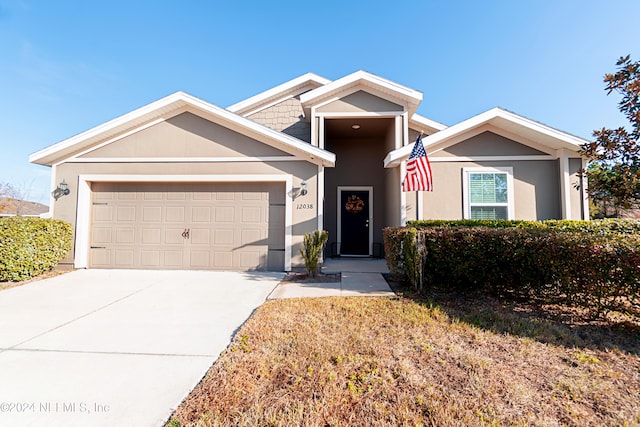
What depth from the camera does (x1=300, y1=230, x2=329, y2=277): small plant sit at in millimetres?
6480

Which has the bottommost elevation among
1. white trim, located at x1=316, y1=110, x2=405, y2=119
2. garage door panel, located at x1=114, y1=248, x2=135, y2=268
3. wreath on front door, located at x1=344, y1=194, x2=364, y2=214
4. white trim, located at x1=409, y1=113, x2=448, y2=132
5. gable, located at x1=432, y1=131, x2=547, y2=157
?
garage door panel, located at x1=114, y1=248, x2=135, y2=268

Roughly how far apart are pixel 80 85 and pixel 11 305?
1358cm

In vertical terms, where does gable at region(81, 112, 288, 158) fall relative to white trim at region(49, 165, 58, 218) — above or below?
above

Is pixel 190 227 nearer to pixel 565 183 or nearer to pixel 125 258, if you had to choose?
pixel 125 258

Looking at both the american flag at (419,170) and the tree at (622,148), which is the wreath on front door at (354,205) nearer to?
the american flag at (419,170)

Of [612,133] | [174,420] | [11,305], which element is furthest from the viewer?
[11,305]

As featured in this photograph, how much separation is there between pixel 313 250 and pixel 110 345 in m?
4.05

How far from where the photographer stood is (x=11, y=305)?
450 cm

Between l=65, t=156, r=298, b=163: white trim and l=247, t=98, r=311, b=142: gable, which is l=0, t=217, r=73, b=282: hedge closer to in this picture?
l=65, t=156, r=298, b=163: white trim

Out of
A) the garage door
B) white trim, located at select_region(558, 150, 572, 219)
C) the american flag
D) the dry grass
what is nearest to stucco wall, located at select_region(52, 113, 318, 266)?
the garage door

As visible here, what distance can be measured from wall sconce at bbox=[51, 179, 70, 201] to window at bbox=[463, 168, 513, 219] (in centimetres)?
1066

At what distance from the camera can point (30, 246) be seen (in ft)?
20.4

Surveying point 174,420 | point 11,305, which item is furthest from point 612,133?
point 11,305

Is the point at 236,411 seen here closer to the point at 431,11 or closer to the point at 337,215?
the point at 337,215
